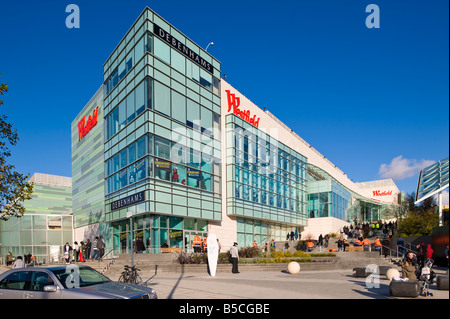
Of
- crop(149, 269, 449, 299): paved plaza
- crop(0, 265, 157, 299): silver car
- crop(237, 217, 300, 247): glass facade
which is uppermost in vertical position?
crop(0, 265, 157, 299): silver car

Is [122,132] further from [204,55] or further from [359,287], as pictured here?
[359,287]

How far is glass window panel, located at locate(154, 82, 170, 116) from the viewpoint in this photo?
3228 centimetres

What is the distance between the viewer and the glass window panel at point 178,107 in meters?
33.9

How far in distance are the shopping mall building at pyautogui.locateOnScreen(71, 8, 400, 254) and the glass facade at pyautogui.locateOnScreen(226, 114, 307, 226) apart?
11 cm

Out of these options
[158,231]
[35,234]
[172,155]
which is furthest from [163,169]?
[35,234]

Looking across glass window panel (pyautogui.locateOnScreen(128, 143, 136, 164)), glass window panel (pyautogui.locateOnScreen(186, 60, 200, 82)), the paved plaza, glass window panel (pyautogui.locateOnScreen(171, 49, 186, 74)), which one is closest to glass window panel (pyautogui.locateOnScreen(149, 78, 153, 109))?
glass window panel (pyautogui.locateOnScreen(171, 49, 186, 74))

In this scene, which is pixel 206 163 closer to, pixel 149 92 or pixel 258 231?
pixel 149 92

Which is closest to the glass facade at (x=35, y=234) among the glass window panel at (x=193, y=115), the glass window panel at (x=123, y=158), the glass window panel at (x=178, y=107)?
the glass window panel at (x=123, y=158)

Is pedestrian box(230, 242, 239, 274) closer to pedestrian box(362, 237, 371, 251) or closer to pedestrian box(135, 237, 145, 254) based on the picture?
pedestrian box(135, 237, 145, 254)

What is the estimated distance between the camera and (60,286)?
8.86 m

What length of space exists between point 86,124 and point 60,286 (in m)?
39.3

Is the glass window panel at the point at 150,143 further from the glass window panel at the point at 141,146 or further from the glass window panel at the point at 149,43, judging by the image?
the glass window panel at the point at 149,43

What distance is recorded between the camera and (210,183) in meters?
37.2
